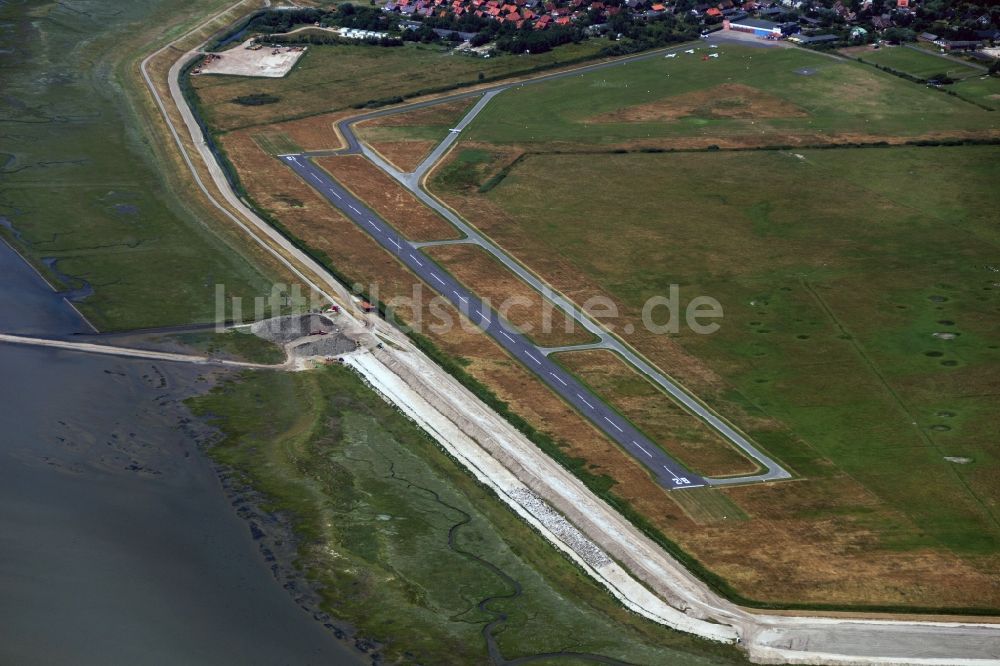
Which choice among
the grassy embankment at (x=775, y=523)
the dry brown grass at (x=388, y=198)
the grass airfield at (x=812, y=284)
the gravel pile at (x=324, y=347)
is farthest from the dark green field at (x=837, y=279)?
the gravel pile at (x=324, y=347)

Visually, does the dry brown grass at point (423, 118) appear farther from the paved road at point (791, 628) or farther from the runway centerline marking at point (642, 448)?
the paved road at point (791, 628)

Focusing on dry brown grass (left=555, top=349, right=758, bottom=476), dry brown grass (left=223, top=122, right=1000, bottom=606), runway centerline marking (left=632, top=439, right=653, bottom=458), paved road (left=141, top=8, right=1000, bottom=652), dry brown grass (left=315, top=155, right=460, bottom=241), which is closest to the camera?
paved road (left=141, top=8, right=1000, bottom=652)

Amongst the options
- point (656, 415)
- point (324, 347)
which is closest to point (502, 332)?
point (324, 347)

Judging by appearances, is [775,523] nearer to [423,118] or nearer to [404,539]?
[404,539]

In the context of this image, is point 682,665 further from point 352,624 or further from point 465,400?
point 465,400

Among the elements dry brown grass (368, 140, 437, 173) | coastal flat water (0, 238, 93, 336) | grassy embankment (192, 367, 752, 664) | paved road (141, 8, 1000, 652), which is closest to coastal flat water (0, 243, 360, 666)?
grassy embankment (192, 367, 752, 664)

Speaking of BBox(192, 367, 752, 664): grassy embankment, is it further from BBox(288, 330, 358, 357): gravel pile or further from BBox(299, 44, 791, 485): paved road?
BBox(299, 44, 791, 485): paved road
